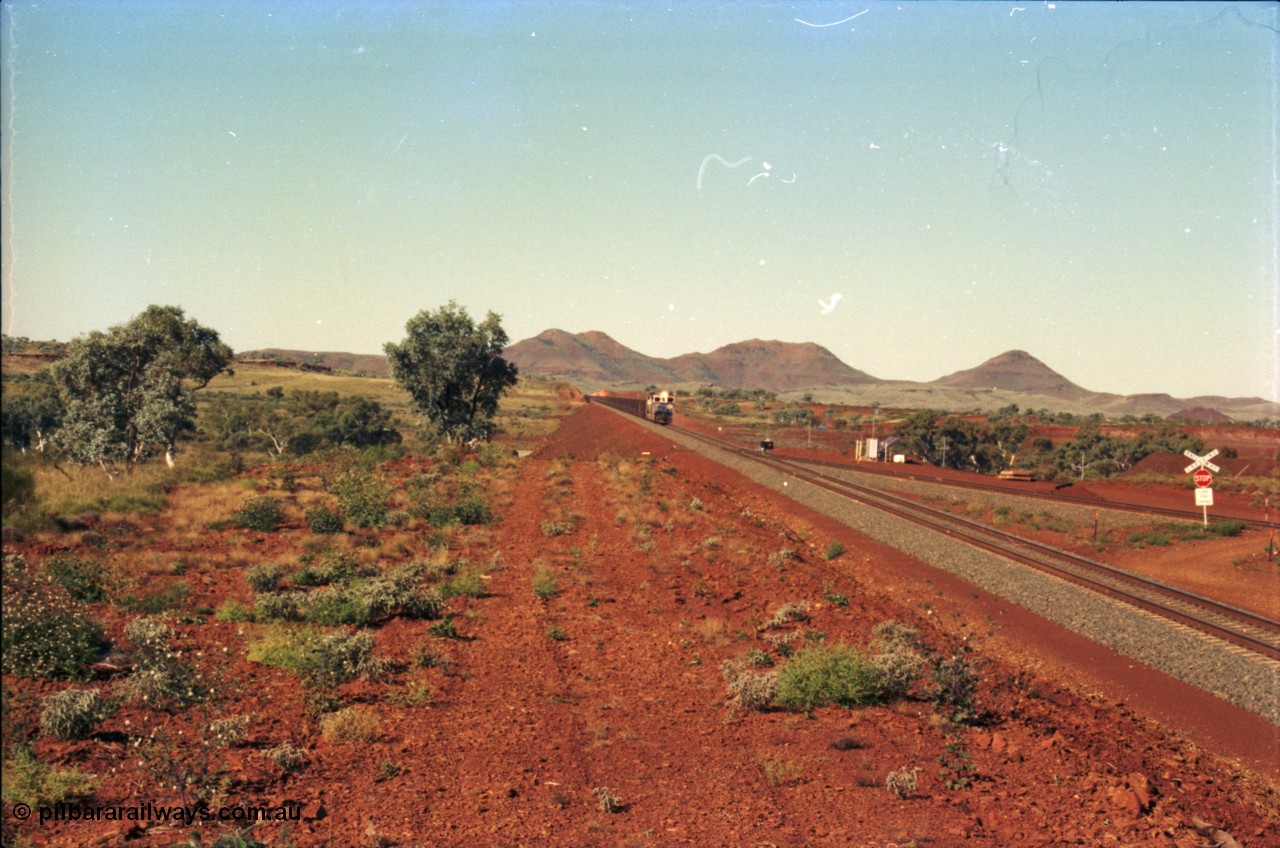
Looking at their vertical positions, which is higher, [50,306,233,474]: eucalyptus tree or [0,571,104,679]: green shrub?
[50,306,233,474]: eucalyptus tree

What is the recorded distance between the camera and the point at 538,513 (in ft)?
86.9

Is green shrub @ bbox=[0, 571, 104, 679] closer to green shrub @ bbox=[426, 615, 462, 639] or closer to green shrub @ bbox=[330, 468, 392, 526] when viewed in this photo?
green shrub @ bbox=[426, 615, 462, 639]

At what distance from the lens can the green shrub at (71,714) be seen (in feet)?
27.5

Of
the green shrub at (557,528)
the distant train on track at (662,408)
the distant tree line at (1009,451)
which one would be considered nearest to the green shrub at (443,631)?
the green shrub at (557,528)

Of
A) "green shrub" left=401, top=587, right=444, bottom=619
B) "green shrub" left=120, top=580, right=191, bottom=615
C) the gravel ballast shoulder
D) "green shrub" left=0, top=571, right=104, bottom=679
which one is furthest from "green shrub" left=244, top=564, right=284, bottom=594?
the gravel ballast shoulder

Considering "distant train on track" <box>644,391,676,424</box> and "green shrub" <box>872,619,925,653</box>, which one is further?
"distant train on track" <box>644,391,676,424</box>

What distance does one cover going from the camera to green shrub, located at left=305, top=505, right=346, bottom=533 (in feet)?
67.2

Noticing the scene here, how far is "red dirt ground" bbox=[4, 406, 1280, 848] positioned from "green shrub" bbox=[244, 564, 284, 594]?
343 mm

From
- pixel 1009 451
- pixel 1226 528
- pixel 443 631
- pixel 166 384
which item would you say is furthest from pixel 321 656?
pixel 1009 451

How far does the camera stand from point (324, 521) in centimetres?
2058

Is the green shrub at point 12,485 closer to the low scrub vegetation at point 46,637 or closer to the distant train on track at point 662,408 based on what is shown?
the low scrub vegetation at point 46,637

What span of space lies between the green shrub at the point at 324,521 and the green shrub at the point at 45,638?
9403mm

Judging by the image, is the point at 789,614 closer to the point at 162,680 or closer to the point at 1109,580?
the point at 162,680

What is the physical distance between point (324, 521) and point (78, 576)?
6.96 metres
